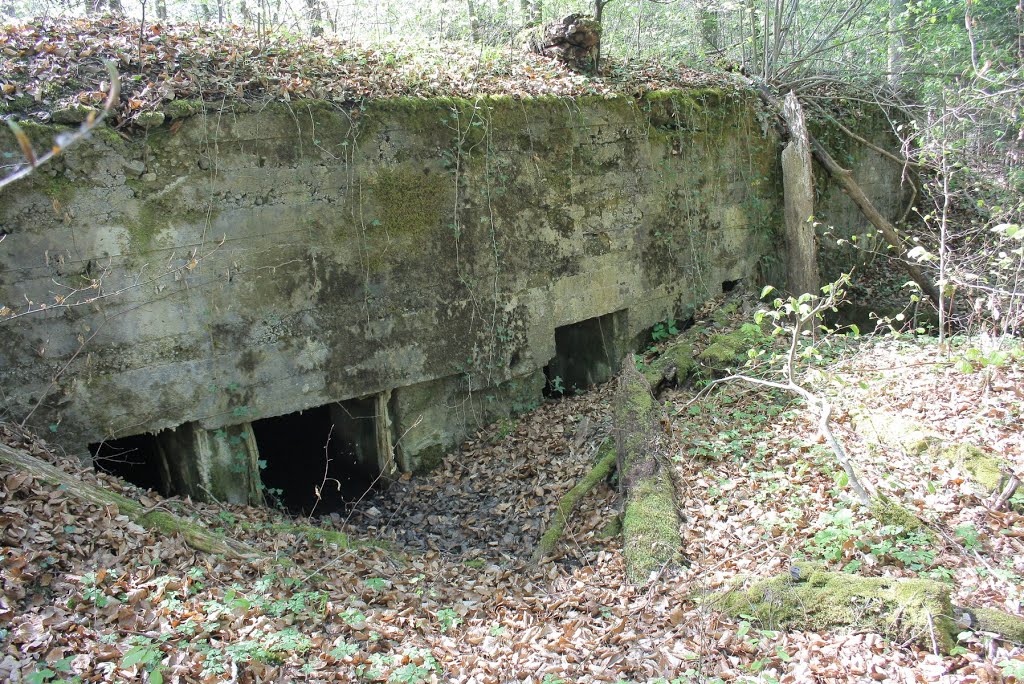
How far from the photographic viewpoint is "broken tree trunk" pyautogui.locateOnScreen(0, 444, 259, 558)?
4785mm

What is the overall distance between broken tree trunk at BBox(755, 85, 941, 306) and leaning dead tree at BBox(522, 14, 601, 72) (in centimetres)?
274

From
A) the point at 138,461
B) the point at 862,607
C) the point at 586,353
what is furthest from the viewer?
the point at 586,353

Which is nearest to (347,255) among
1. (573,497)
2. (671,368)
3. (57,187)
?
(57,187)

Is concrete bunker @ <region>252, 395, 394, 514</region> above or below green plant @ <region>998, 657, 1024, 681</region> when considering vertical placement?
above

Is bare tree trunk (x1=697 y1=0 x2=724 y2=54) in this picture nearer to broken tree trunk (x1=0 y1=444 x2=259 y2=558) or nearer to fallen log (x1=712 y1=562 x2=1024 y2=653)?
fallen log (x1=712 y1=562 x2=1024 y2=653)

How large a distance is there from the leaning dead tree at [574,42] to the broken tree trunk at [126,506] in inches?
286

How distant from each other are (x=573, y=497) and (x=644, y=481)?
2.38 feet

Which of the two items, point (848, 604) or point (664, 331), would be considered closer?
point (848, 604)

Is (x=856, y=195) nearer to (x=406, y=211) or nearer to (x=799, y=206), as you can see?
(x=799, y=206)

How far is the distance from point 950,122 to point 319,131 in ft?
26.6

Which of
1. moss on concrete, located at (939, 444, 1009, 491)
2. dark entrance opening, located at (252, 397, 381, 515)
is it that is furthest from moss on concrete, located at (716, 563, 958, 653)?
dark entrance opening, located at (252, 397, 381, 515)

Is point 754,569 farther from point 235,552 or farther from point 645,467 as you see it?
point 235,552

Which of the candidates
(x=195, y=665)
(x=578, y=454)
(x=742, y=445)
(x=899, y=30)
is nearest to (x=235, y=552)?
(x=195, y=665)

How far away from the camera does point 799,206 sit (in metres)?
10.2
